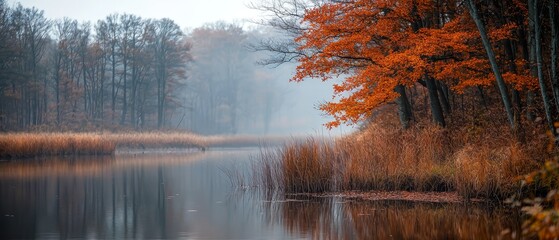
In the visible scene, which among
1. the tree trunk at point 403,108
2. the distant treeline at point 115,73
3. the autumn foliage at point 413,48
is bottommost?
the tree trunk at point 403,108

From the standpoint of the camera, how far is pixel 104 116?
54344mm

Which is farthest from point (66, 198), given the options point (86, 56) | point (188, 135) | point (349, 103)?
point (86, 56)

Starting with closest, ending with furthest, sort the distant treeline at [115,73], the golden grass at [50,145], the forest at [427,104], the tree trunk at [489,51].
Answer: the forest at [427,104] → the tree trunk at [489,51] → the golden grass at [50,145] → the distant treeline at [115,73]

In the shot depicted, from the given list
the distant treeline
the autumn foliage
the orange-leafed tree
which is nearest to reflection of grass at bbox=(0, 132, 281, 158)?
the distant treeline

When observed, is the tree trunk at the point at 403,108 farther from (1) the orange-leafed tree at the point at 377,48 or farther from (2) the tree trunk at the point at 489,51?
(2) the tree trunk at the point at 489,51

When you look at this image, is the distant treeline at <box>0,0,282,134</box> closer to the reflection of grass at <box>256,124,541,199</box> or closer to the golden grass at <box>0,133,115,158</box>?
the golden grass at <box>0,133,115,158</box>

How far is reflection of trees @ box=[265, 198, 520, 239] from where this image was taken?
36.3ft

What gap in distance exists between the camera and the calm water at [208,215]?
1134cm

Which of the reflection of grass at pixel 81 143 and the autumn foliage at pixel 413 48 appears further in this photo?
the reflection of grass at pixel 81 143

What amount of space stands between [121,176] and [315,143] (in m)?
9.53

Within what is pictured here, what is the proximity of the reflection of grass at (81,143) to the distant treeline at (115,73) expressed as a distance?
4.72 m

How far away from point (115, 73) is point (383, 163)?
137 ft

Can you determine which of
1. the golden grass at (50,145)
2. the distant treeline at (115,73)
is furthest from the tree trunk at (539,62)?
the distant treeline at (115,73)

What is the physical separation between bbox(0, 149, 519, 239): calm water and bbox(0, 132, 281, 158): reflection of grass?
26.1ft
